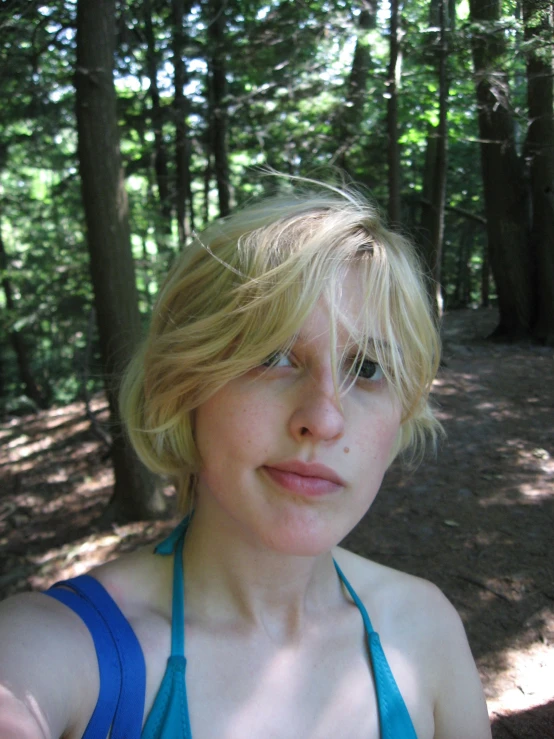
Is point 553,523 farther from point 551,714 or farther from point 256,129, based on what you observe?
point 256,129

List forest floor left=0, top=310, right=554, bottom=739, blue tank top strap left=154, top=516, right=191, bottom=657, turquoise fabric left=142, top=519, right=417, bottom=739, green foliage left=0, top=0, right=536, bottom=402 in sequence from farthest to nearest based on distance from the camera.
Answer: green foliage left=0, top=0, right=536, bottom=402 < forest floor left=0, top=310, right=554, bottom=739 < blue tank top strap left=154, top=516, right=191, bottom=657 < turquoise fabric left=142, top=519, right=417, bottom=739

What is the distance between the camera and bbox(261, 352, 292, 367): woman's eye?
46.1 inches

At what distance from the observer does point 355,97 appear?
340 inches

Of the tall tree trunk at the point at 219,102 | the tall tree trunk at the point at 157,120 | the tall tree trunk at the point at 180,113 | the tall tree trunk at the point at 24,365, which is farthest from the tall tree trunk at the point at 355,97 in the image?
the tall tree trunk at the point at 24,365

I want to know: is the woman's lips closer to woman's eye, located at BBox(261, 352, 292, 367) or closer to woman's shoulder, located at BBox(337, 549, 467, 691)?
woman's eye, located at BBox(261, 352, 292, 367)

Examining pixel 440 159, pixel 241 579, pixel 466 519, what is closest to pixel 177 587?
pixel 241 579

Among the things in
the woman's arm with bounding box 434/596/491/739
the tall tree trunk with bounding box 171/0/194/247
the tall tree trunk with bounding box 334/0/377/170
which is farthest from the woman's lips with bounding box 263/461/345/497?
the tall tree trunk with bounding box 334/0/377/170

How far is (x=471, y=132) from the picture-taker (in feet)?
38.6

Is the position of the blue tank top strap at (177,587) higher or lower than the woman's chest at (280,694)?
higher

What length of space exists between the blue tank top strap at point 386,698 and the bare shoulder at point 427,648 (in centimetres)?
4

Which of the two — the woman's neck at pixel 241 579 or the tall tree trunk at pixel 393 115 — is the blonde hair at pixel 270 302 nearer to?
the woman's neck at pixel 241 579

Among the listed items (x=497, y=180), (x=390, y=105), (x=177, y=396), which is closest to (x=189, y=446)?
(x=177, y=396)

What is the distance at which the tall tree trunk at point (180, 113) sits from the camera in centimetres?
817

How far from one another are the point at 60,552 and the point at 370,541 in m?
2.46
